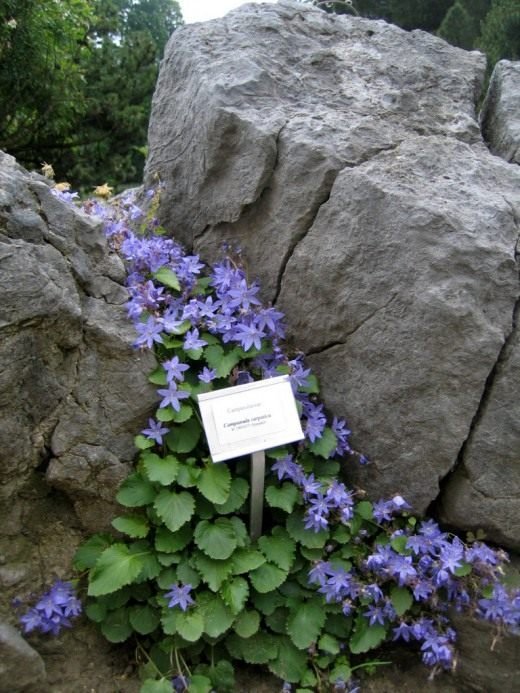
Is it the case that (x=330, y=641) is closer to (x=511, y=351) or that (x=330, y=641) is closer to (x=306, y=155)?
(x=511, y=351)

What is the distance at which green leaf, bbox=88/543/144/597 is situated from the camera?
93.5 inches

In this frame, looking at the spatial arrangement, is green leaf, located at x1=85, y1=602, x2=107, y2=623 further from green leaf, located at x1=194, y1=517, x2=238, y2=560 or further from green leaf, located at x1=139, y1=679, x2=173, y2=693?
green leaf, located at x1=194, y1=517, x2=238, y2=560

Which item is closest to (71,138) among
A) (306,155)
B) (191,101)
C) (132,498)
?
(191,101)

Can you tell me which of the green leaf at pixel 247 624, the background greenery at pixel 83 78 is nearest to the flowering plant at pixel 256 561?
the green leaf at pixel 247 624

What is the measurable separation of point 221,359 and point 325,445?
22.0 inches

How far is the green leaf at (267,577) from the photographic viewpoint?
2.49 meters

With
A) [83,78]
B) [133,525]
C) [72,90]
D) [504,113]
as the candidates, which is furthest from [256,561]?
[83,78]

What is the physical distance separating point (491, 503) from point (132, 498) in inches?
56.1

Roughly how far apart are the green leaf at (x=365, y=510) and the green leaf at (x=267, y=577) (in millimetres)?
396

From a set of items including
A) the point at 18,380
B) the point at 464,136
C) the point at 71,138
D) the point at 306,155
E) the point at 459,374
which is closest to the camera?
the point at 18,380

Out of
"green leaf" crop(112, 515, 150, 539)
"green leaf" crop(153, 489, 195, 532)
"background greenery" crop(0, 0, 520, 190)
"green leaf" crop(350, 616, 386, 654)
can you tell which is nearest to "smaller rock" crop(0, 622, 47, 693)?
"green leaf" crop(112, 515, 150, 539)

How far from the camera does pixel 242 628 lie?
2.49 meters

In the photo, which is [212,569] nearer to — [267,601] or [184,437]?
[267,601]

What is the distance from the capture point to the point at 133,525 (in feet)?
8.36
